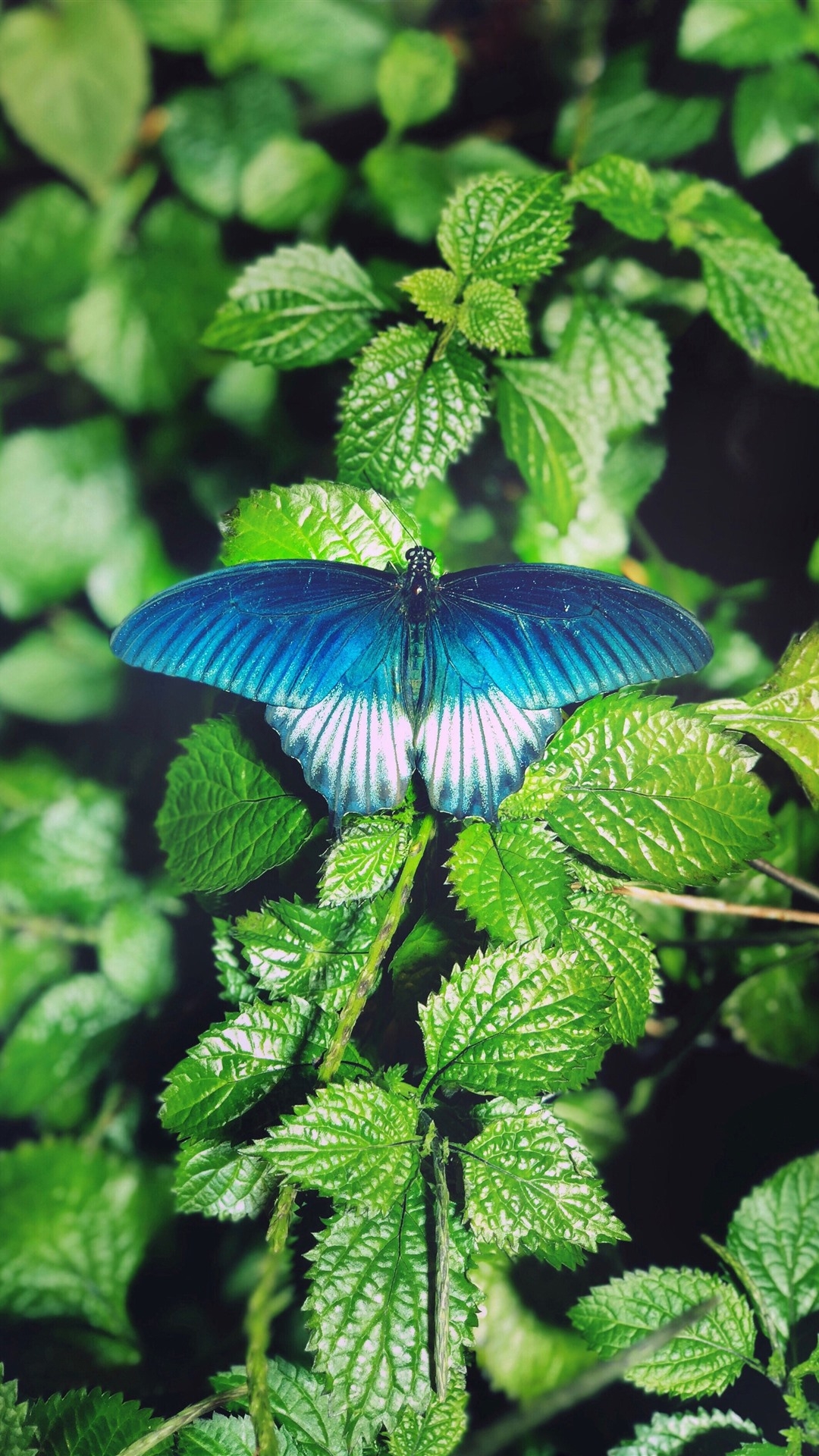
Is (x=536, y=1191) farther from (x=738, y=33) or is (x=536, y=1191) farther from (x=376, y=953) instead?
(x=738, y=33)

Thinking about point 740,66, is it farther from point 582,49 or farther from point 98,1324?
point 98,1324

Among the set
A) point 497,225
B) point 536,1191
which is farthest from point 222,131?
point 536,1191

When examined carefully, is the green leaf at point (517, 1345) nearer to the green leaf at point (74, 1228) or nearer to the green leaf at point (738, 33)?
the green leaf at point (74, 1228)

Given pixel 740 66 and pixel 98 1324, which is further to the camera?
pixel 740 66

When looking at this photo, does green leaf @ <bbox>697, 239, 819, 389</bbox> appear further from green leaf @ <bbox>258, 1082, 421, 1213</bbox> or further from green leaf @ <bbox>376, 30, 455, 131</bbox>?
green leaf @ <bbox>258, 1082, 421, 1213</bbox>

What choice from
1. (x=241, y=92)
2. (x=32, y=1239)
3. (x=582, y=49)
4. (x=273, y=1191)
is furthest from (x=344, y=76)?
(x=32, y=1239)

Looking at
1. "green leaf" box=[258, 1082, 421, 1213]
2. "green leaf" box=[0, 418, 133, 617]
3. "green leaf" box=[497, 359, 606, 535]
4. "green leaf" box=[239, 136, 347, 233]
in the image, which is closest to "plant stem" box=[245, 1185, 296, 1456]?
"green leaf" box=[258, 1082, 421, 1213]
